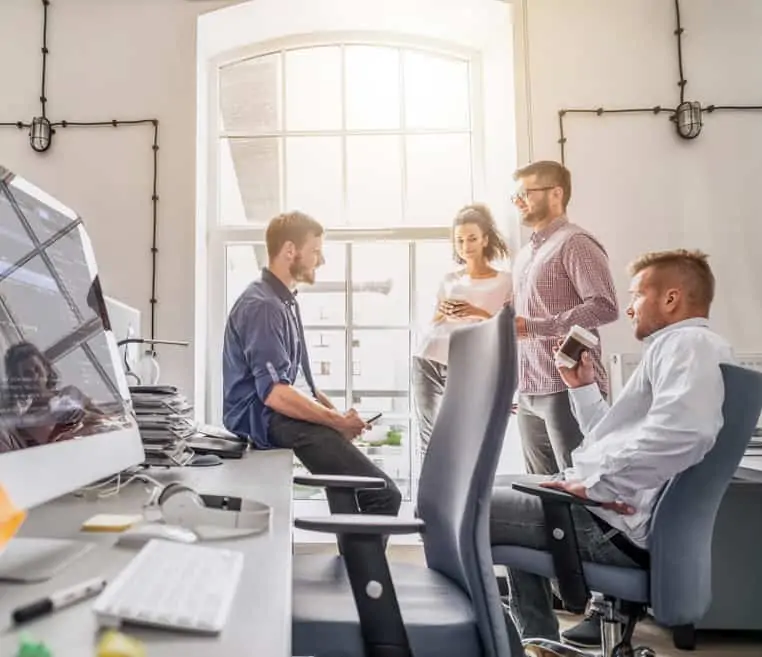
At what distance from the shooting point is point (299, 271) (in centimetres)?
202

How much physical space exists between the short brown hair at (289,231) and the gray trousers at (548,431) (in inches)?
38.2

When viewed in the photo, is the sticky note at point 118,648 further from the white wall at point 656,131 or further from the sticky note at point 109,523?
the white wall at point 656,131

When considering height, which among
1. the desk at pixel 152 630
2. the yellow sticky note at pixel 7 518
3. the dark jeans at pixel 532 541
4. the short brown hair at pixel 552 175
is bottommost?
the dark jeans at pixel 532 541

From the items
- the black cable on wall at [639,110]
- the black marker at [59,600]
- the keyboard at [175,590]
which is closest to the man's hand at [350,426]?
the keyboard at [175,590]

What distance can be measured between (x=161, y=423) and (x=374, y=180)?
6.19 ft

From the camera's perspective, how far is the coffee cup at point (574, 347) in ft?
6.31

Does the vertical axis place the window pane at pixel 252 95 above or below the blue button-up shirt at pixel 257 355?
above

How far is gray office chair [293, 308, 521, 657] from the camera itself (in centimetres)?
92

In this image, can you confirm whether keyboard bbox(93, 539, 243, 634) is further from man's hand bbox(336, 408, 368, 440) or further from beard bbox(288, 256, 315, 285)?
beard bbox(288, 256, 315, 285)

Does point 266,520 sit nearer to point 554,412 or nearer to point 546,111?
point 554,412

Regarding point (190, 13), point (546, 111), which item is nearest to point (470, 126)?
point (546, 111)

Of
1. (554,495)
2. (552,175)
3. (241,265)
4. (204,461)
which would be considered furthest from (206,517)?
(241,265)

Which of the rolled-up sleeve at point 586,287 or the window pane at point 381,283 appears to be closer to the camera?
the rolled-up sleeve at point 586,287

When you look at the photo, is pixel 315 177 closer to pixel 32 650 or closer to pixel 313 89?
pixel 313 89
